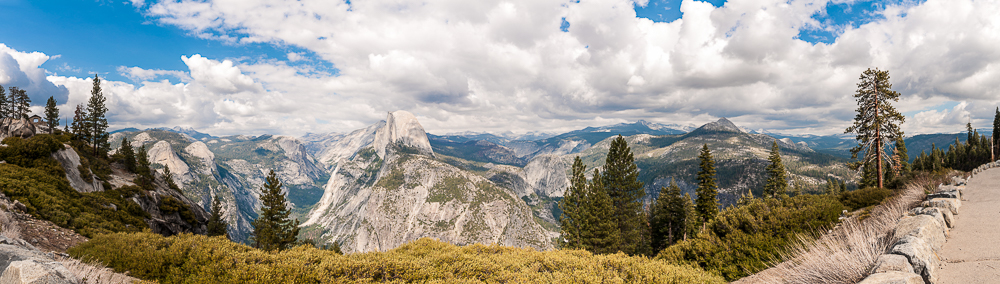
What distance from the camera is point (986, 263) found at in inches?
260

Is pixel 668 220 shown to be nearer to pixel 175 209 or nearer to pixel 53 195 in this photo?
pixel 53 195

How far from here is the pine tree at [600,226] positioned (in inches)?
1403

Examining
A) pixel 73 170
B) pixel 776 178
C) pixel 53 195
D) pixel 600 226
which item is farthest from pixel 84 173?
pixel 776 178

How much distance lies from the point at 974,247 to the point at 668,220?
4427cm

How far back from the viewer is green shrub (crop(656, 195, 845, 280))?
40.3 feet

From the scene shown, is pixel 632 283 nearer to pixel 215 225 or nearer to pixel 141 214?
pixel 141 214

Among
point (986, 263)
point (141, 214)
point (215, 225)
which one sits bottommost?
point (215, 225)

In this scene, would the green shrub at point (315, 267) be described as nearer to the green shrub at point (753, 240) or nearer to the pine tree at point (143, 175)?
the green shrub at point (753, 240)

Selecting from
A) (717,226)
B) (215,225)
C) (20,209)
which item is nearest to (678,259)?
(717,226)

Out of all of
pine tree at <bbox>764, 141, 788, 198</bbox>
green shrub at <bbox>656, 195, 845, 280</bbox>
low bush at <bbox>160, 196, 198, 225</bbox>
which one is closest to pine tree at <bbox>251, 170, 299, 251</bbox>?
low bush at <bbox>160, 196, 198, 225</bbox>

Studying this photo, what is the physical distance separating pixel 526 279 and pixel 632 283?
3327 millimetres

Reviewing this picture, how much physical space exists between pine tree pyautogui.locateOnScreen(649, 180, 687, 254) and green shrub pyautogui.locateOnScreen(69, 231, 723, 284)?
129 feet

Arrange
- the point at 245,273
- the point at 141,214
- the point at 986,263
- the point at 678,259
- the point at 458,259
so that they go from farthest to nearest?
the point at 141,214 < the point at 678,259 < the point at 458,259 < the point at 245,273 < the point at 986,263

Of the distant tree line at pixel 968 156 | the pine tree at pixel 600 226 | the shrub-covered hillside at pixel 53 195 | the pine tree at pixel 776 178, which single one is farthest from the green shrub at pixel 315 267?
the distant tree line at pixel 968 156
